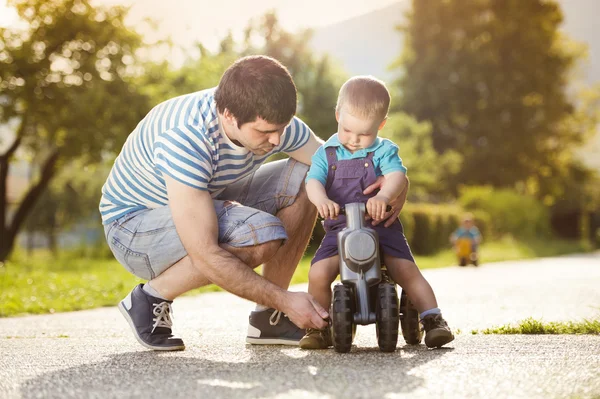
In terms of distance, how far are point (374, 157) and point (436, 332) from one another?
85 cm

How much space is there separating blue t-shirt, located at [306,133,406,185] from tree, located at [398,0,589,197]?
32.2 m

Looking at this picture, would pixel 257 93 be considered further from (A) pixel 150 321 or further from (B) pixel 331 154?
(A) pixel 150 321

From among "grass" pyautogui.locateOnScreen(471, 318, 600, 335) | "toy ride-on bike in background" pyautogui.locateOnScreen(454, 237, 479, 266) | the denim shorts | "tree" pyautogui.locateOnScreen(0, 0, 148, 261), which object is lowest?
"toy ride-on bike in background" pyautogui.locateOnScreen(454, 237, 479, 266)

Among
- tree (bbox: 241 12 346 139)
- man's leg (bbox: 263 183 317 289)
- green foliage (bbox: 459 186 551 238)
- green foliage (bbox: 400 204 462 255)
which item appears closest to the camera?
man's leg (bbox: 263 183 317 289)

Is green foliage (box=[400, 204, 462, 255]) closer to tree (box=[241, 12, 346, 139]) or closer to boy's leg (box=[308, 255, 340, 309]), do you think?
tree (box=[241, 12, 346, 139])

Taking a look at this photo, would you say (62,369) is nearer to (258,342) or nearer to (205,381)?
(205,381)

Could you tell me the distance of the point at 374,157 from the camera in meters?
3.74

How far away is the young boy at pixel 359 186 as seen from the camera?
3543 millimetres

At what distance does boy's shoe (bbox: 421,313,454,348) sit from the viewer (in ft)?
11.4

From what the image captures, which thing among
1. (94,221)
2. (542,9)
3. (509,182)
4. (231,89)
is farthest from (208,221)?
(542,9)

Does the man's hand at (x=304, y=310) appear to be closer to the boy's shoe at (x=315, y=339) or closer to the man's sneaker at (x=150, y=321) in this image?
the boy's shoe at (x=315, y=339)

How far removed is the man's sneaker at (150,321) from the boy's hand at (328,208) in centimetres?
87

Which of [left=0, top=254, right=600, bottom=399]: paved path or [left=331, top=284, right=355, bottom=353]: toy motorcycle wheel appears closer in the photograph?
[left=0, top=254, right=600, bottom=399]: paved path

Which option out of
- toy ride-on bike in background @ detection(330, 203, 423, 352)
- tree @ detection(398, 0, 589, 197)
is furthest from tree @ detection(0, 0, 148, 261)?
tree @ detection(398, 0, 589, 197)
